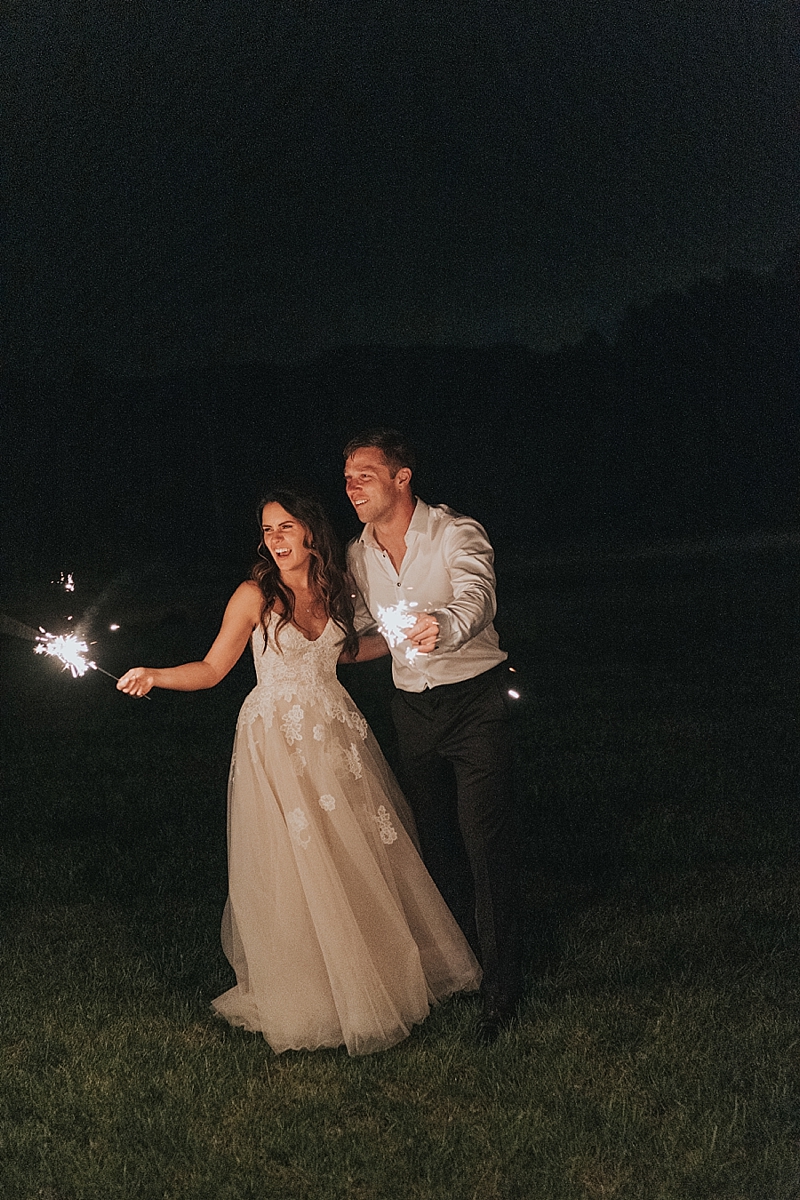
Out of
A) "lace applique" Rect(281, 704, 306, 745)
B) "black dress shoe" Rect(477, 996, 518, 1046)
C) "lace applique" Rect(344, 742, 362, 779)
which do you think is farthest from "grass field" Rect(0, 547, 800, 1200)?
"lace applique" Rect(281, 704, 306, 745)

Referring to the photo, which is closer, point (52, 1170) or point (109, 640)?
point (52, 1170)

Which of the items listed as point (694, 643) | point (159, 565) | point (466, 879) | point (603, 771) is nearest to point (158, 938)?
point (466, 879)

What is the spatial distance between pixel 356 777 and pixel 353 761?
68 mm

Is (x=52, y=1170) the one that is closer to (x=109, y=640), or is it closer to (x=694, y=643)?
(x=694, y=643)

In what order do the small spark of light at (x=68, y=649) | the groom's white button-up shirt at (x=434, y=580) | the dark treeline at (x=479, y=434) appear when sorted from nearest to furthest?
the small spark of light at (x=68, y=649) → the groom's white button-up shirt at (x=434, y=580) → the dark treeline at (x=479, y=434)

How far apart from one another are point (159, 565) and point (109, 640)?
8796mm

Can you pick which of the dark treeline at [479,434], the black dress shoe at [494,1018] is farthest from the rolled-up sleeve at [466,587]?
the dark treeline at [479,434]

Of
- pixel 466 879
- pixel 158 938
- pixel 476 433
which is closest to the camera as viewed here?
pixel 466 879

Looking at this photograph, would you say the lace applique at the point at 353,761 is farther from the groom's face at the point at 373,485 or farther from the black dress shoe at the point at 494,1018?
the black dress shoe at the point at 494,1018

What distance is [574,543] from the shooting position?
31.6 m

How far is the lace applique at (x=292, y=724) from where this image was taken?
5.13 m

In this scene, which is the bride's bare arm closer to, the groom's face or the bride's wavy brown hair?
the bride's wavy brown hair

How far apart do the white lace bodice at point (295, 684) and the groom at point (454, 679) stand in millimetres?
322

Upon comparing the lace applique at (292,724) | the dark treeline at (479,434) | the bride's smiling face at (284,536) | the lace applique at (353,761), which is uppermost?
the dark treeline at (479,434)
